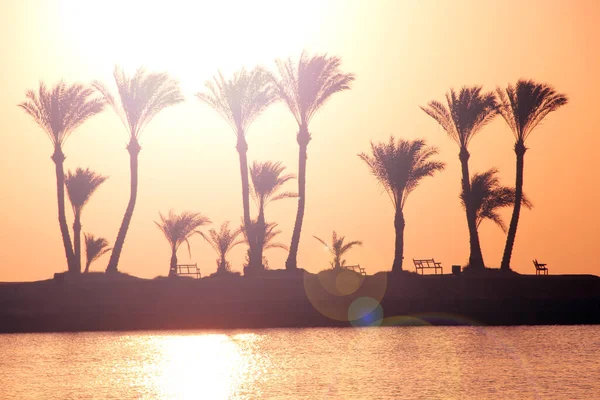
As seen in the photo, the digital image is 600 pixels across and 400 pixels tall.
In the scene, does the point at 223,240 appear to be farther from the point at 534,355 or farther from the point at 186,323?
the point at 534,355

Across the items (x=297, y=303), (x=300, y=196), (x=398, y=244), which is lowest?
(x=297, y=303)

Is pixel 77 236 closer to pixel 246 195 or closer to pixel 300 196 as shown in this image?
pixel 246 195

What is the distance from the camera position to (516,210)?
6538cm

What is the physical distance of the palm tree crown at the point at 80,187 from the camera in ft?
236

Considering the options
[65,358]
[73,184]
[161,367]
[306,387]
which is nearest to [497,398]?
[306,387]

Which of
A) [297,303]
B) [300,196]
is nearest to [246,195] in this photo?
[300,196]

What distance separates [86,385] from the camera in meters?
37.1

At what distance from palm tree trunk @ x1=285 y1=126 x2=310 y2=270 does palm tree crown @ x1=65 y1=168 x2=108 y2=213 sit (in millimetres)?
14816

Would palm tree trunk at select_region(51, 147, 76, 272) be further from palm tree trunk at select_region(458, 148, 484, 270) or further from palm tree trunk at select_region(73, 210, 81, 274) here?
palm tree trunk at select_region(458, 148, 484, 270)

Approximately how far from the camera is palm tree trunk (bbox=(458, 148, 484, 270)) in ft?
212

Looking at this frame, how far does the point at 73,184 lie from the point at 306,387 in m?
39.4

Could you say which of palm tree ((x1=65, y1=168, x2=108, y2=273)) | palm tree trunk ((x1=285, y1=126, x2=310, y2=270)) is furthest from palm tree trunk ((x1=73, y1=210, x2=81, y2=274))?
palm tree trunk ((x1=285, y1=126, x2=310, y2=270))

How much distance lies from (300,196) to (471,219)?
32.6 ft

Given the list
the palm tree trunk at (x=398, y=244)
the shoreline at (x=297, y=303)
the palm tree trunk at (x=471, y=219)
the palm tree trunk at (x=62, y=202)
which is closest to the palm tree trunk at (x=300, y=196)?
the shoreline at (x=297, y=303)
